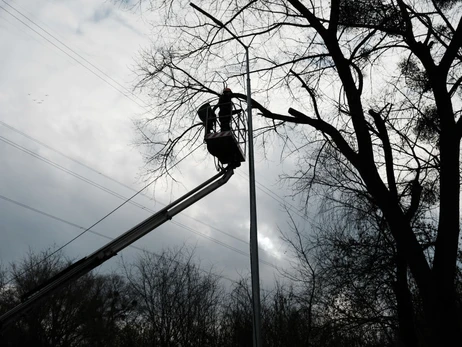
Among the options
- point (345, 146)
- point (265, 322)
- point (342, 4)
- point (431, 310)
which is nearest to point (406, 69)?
point (342, 4)

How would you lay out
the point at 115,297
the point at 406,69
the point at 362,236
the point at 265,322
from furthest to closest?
the point at 115,297, the point at 265,322, the point at 362,236, the point at 406,69

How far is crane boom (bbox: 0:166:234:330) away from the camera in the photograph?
683 centimetres

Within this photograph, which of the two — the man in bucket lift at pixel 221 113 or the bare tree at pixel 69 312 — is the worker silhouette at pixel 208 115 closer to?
the man in bucket lift at pixel 221 113

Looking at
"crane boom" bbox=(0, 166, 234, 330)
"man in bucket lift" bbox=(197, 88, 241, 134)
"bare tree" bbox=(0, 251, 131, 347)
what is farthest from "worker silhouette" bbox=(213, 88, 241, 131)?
"bare tree" bbox=(0, 251, 131, 347)

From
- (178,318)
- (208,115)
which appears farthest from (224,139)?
(178,318)

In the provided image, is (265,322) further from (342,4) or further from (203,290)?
(342,4)

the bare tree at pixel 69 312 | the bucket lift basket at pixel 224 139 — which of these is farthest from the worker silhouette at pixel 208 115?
the bare tree at pixel 69 312

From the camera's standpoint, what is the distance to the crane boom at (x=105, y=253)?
22.4 feet

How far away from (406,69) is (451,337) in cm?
584

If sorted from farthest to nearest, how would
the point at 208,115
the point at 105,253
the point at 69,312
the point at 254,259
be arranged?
the point at 69,312
the point at 208,115
the point at 105,253
the point at 254,259

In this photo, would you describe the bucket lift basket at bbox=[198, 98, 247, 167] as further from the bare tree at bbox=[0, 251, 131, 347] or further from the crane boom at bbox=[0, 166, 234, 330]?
the bare tree at bbox=[0, 251, 131, 347]

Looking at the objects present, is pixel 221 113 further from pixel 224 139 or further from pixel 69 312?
pixel 69 312

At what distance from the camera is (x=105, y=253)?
277 inches

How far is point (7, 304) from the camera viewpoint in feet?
75.7
